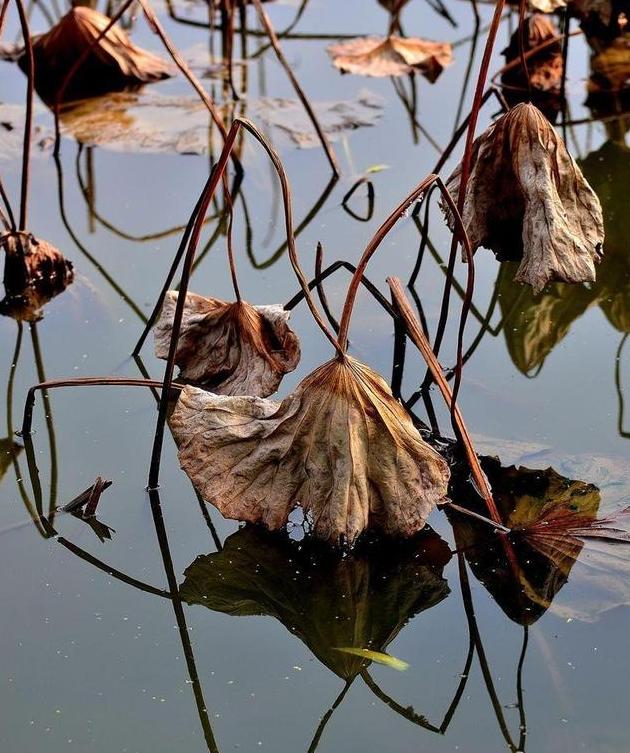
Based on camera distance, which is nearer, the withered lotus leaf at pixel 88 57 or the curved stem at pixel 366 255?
the curved stem at pixel 366 255

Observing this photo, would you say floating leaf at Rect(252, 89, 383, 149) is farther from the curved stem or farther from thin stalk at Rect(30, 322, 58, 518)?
the curved stem

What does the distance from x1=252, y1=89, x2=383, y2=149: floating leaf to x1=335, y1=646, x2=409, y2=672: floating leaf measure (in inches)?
59.1

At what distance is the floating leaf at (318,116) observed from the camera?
8.45ft

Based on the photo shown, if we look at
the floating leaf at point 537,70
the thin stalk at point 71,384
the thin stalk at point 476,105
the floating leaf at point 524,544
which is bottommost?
the floating leaf at point 524,544

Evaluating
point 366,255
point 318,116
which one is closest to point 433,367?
point 366,255

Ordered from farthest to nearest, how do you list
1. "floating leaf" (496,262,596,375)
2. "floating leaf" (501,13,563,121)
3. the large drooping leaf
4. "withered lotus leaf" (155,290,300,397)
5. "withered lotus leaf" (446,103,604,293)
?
"floating leaf" (501,13,563,121), "floating leaf" (496,262,596,375), "withered lotus leaf" (155,290,300,397), "withered lotus leaf" (446,103,604,293), the large drooping leaf

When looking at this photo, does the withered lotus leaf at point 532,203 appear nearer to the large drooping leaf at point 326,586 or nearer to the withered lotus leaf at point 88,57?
the large drooping leaf at point 326,586

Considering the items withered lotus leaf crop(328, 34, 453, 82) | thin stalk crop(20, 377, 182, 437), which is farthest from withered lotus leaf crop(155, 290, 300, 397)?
withered lotus leaf crop(328, 34, 453, 82)

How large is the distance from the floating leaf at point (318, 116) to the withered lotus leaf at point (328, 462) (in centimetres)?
129

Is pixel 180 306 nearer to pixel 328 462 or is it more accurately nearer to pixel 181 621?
pixel 328 462

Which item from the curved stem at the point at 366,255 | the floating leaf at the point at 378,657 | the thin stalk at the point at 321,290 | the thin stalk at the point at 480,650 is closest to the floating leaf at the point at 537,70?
the thin stalk at the point at 321,290

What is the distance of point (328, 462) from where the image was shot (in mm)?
1339

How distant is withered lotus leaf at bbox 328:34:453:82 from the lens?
9.66 feet

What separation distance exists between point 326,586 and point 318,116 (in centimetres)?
156
